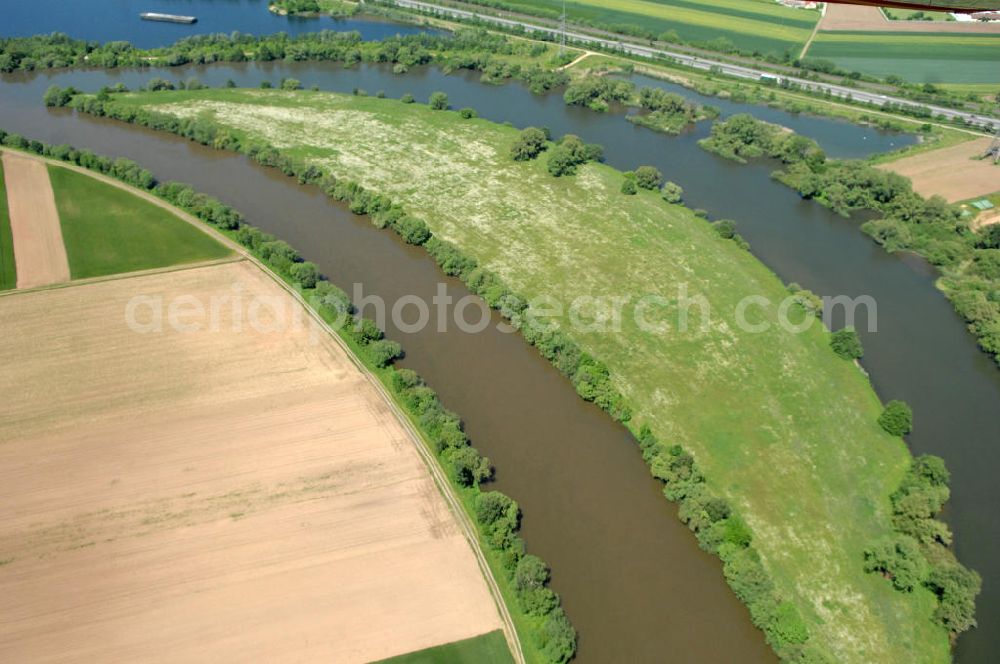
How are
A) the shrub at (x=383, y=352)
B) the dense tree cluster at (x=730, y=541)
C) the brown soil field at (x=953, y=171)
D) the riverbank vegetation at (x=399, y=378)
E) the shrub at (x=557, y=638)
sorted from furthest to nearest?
1. the brown soil field at (x=953, y=171)
2. the shrub at (x=383, y=352)
3. the riverbank vegetation at (x=399, y=378)
4. the dense tree cluster at (x=730, y=541)
5. the shrub at (x=557, y=638)

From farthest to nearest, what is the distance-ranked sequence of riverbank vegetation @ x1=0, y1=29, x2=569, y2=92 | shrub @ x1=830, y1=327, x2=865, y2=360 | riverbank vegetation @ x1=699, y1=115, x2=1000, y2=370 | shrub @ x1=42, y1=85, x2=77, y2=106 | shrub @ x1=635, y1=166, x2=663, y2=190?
riverbank vegetation @ x1=0, y1=29, x2=569, y2=92, shrub @ x1=42, y1=85, x2=77, y2=106, shrub @ x1=635, y1=166, x2=663, y2=190, riverbank vegetation @ x1=699, y1=115, x2=1000, y2=370, shrub @ x1=830, y1=327, x2=865, y2=360

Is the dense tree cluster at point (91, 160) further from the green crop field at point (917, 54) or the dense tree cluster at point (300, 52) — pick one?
the green crop field at point (917, 54)

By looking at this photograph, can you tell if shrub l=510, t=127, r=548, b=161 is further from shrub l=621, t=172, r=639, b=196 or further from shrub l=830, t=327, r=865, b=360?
shrub l=830, t=327, r=865, b=360

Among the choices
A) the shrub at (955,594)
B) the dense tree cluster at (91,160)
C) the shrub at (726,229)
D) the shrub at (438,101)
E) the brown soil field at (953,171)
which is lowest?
the shrub at (955,594)

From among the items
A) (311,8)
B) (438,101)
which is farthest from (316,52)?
(438,101)

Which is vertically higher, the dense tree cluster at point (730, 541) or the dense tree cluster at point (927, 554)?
the dense tree cluster at point (927, 554)

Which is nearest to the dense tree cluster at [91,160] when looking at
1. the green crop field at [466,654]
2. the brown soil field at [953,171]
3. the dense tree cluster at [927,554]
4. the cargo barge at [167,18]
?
the cargo barge at [167,18]

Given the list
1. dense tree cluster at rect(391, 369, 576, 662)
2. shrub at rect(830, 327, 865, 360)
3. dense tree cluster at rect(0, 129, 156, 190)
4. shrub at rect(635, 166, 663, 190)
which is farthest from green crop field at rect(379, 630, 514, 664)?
dense tree cluster at rect(0, 129, 156, 190)
